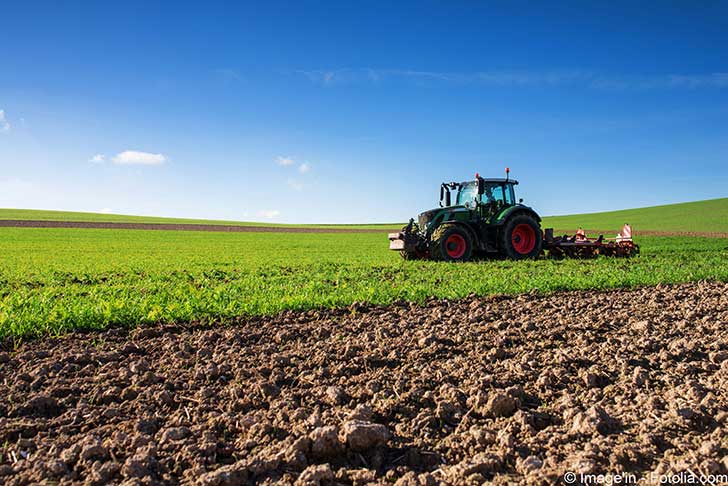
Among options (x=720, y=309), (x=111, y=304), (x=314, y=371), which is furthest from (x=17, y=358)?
(x=720, y=309)

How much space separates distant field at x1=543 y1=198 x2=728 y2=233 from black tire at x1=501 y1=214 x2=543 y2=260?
1384 inches

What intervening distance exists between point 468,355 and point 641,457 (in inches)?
77.6

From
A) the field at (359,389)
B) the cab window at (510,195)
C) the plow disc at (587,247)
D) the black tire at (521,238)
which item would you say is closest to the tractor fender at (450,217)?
the black tire at (521,238)

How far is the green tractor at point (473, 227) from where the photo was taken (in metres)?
14.4

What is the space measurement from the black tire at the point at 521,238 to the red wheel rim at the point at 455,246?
127 cm

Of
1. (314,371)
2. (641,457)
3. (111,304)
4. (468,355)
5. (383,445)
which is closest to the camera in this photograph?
(641,457)

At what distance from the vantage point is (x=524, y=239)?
1559cm

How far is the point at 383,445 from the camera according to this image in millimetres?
3105

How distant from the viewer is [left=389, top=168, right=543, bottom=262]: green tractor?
1440 cm

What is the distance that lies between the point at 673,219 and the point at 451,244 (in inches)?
2234

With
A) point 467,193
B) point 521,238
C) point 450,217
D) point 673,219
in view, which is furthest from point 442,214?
point 673,219

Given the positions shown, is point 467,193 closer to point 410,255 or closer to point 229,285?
point 410,255

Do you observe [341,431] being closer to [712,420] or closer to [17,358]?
[712,420]

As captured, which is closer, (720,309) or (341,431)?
(341,431)
